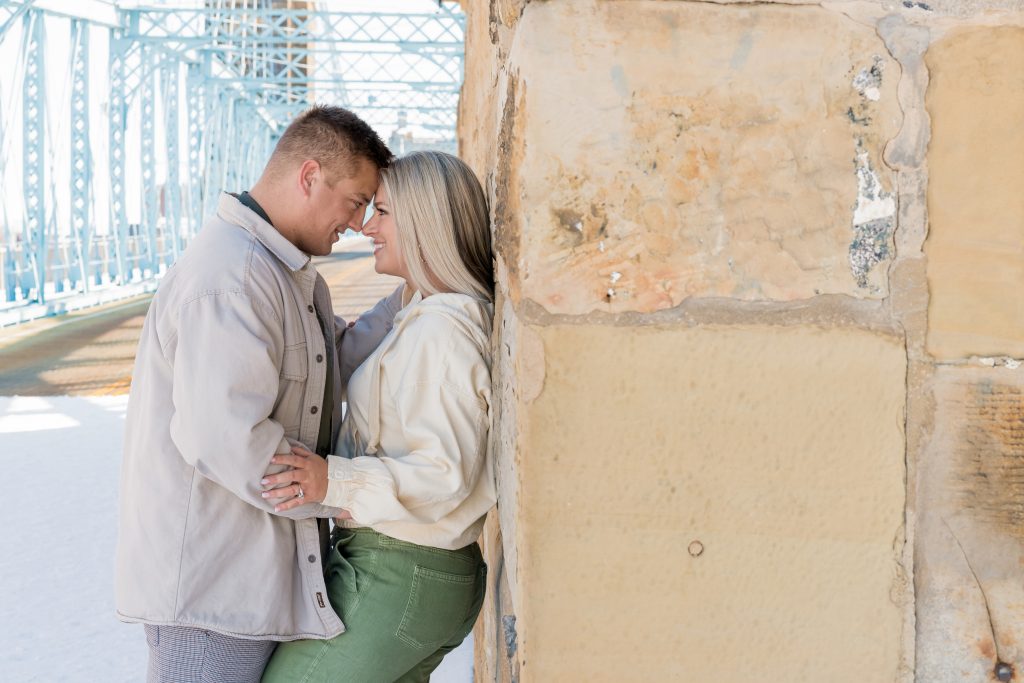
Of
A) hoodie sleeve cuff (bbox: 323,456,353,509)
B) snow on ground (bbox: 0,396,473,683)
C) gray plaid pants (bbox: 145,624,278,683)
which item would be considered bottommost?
snow on ground (bbox: 0,396,473,683)

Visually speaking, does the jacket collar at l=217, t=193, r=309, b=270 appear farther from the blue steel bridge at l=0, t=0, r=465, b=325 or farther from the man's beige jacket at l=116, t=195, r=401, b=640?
the blue steel bridge at l=0, t=0, r=465, b=325

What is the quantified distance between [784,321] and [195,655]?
4.05 ft

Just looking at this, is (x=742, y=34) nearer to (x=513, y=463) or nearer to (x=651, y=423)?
(x=651, y=423)

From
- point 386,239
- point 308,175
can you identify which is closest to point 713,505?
point 386,239

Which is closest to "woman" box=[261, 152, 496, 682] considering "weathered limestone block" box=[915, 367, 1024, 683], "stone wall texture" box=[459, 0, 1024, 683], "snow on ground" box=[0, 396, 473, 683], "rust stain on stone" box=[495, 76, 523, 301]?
"rust stain on stone" box=[495, 76, 523, 301]

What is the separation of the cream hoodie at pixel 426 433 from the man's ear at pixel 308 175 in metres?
0.36

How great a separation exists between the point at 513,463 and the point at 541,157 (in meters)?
0.48

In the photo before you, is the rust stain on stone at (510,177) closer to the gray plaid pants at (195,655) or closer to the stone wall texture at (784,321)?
the stone wall texture at (784,321)

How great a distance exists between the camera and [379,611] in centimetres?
195

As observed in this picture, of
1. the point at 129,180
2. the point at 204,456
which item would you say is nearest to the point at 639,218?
the point at 204,456

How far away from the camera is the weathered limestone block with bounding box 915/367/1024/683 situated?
139 centimetres

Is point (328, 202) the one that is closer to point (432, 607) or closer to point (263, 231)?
→ point (263, 231)

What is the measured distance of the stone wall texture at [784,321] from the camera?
1389 millimetres

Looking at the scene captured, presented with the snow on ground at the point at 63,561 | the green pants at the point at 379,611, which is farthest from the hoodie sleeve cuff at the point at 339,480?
the snow on ground at the point at 63,561
